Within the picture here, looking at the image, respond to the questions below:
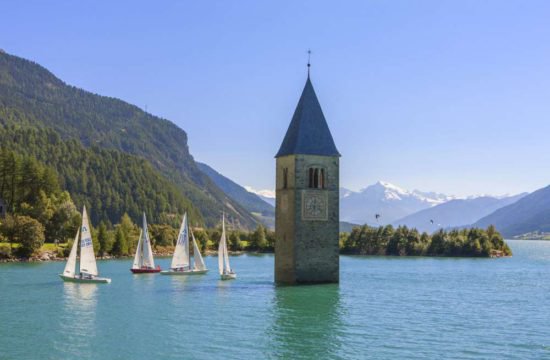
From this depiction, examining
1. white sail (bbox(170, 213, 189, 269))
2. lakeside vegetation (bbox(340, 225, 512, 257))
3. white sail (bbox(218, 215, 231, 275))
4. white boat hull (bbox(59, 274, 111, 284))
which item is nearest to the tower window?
white sail (bbox(218, 215, 231, 275))

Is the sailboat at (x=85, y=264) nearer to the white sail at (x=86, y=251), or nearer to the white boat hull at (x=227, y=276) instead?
the white sail at (x=86, y=251)

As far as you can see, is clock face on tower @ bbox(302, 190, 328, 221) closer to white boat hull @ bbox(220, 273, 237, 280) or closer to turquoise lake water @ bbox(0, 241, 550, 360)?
turquoise lake water @ bbox(0, 241, 550, 360)

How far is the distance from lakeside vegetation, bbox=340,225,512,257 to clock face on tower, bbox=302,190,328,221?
123 metres

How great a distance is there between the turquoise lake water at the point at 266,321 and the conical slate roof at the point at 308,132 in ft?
43.3

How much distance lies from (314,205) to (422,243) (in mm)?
124982

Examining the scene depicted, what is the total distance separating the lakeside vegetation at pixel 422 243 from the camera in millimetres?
185500

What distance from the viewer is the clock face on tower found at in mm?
69688

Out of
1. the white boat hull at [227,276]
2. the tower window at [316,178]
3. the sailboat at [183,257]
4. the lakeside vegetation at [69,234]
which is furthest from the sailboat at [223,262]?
the lakeside vegetation at [69,234]

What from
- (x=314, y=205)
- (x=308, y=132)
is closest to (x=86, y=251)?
(x=314, y=205)

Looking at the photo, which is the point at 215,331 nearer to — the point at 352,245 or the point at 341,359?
the point at 341,359

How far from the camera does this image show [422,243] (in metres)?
189

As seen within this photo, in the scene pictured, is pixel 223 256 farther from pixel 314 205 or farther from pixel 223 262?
pixel 314 205

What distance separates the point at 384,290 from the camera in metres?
73.5

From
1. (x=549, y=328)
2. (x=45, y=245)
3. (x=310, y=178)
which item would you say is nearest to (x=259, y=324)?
(x=549, y=328)
